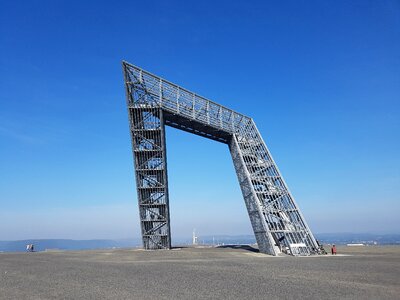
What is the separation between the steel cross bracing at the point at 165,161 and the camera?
38156 mm

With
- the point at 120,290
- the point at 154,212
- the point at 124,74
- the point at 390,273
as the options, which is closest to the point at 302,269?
the point at 390,273

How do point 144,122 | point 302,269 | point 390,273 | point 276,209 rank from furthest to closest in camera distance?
point 144,122 < point 276,209 < point 302,269 < point 390,273

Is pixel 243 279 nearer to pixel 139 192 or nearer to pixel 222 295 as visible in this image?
pixel 222 295

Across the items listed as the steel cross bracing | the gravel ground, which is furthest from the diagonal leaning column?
the gravel ground

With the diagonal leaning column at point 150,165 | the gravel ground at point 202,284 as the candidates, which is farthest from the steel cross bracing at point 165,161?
the gravel ground at point 202,284

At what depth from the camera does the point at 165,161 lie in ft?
136

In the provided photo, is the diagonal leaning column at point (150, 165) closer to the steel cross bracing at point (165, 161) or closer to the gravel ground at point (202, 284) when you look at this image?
the steel cross bracing at point (165, 161)

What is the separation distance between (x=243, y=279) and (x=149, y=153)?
2685cm

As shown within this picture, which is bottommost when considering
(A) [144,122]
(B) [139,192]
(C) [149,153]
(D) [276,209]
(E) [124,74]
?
(D) [276,209]

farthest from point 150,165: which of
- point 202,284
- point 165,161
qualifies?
point 202,284

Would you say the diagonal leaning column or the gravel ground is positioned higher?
the diagonal leaning column

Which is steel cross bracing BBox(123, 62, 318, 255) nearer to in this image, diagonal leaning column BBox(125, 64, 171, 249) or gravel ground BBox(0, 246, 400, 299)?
diagonal leaning column BBox(125, 64, 171, 249)

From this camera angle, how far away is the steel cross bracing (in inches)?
1502

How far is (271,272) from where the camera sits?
19.7m
